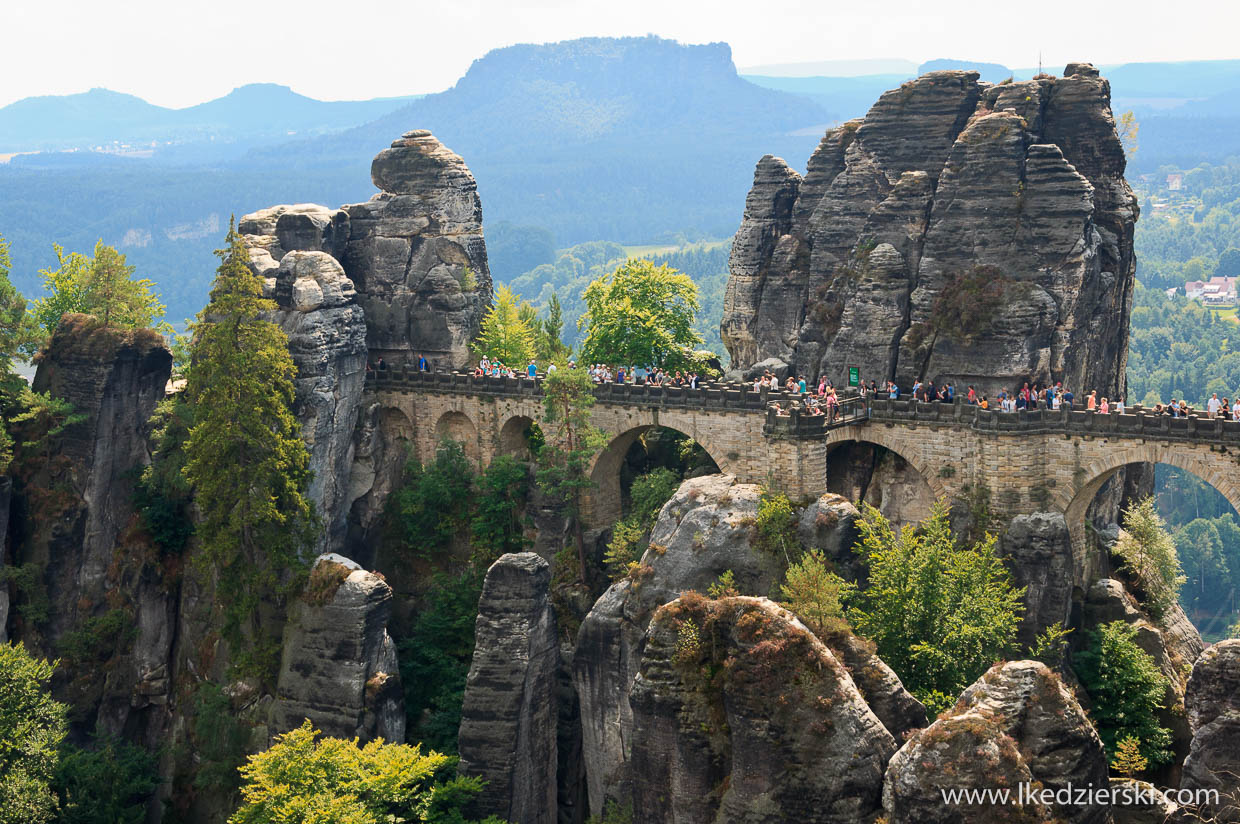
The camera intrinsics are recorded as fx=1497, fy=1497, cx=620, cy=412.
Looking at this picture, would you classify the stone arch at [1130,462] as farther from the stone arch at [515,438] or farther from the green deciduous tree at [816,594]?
the stone arch at [515,438]

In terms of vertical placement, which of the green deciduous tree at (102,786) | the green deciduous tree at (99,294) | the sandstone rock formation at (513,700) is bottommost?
the green deciduous tree at (102,786)

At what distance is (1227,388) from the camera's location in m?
179

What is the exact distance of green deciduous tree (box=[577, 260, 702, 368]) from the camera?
6975 cm

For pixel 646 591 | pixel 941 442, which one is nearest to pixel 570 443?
pixel 646 591

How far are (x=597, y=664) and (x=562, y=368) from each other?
13.8m

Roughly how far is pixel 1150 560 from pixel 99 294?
162ft

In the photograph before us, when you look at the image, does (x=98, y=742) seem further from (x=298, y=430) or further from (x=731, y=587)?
(x=731, y=587)

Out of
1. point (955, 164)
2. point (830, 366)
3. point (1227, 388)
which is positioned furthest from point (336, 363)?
point (1227, 388)

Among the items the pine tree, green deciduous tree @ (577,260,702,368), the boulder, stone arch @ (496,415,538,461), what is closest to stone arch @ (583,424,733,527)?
stone arch @ (496,415,538,461)

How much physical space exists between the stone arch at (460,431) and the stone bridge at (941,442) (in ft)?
15.1

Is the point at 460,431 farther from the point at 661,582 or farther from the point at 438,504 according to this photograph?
the point at 661,582

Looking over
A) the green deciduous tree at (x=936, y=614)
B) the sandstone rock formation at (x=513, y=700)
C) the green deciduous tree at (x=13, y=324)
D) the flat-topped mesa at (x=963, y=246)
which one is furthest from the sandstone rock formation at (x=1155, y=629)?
the green deciduous tree at (x=13, y=324)

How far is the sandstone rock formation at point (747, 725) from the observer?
37.1 metres

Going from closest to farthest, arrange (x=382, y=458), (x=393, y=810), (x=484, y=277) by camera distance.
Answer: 1. (x=393, y=810)
2. (x=382, y=458)
3. (x=484, y=277)
